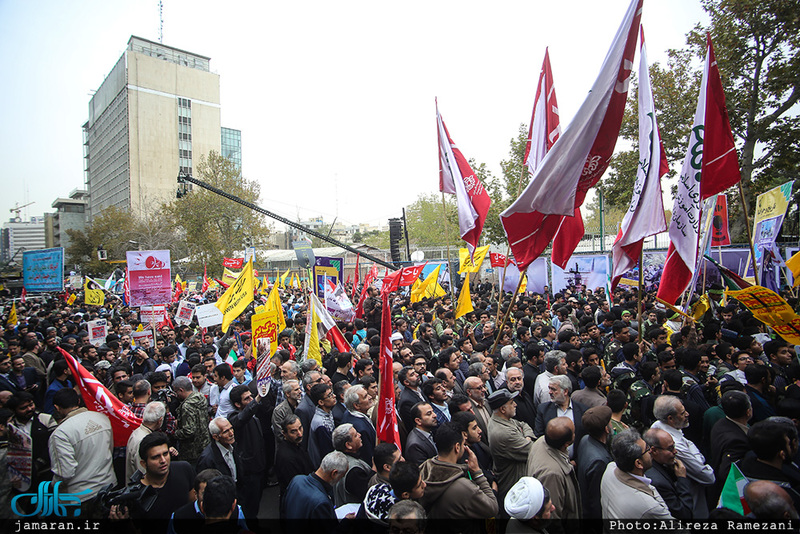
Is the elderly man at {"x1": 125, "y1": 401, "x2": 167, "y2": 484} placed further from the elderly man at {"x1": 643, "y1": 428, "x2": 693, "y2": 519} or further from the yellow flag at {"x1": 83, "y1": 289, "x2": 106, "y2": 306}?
the yellow flag at {"x1": 83, "y1": 289, "x2": 106, "y2": 306}

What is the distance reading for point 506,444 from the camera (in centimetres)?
413

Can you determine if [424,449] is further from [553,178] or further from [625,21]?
[625,21]

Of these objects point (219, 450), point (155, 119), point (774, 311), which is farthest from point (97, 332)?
point (155, 119)

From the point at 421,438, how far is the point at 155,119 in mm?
96045

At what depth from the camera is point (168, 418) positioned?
17.8 feet

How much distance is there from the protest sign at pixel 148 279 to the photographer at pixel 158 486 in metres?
8.40

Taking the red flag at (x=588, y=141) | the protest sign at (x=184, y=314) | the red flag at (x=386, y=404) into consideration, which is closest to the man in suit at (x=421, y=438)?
the red flag at (x=386, y=404)

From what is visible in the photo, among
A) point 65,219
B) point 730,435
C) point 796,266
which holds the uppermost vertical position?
point 65,219

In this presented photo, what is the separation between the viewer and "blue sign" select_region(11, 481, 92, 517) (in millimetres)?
4227

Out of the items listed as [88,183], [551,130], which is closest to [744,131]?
[551,130]

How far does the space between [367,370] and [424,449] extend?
2509 mm

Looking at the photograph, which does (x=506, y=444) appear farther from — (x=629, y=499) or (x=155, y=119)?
(x=155, y=119)

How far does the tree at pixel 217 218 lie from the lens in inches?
1539

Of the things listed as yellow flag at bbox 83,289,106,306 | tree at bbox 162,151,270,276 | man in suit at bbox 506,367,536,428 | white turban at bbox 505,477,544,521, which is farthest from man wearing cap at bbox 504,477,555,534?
tree at bbox 162,151,270,276
